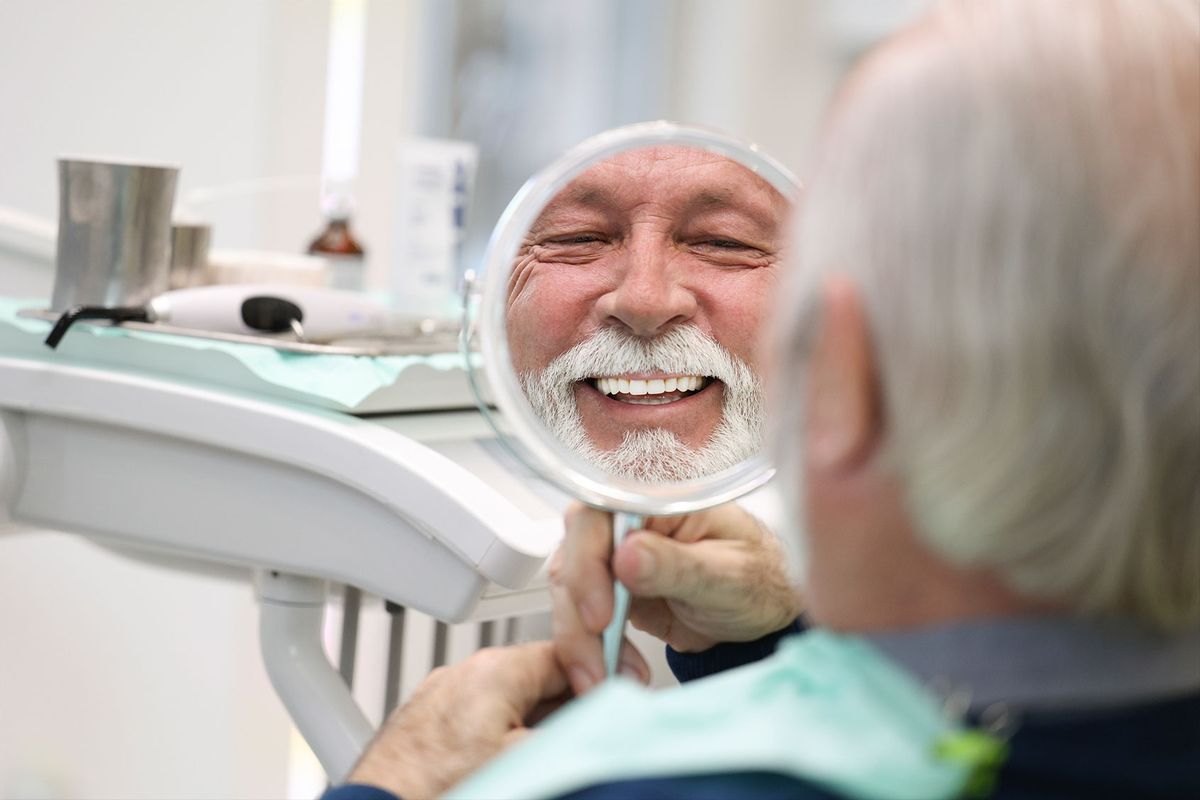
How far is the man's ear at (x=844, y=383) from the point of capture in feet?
1.74

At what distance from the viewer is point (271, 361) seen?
115 cm

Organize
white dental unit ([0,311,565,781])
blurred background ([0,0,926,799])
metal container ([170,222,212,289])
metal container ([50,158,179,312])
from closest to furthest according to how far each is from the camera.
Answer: white dental unit ([0,311,565,781]) → metal container ([50,158,179,312]) → metal container ([170,222,212,289]) → blurred background ([0,0,926,799])

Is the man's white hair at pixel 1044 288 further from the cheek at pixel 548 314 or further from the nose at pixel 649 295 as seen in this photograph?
the nose at pixel 649 295

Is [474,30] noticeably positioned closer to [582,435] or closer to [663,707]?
[582,435]

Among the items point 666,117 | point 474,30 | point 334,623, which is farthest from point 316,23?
point 666,117

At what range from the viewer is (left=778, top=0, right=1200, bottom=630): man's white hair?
498mm

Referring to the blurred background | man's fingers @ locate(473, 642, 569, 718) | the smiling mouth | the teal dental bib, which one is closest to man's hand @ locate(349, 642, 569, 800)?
man's fingers @ locate(473, 642, 569, 718)

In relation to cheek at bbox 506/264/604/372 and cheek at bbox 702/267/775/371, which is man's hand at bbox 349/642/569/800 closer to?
cheek at bbox 506/264/604/372

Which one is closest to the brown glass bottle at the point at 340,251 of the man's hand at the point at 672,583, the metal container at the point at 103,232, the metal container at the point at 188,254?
the metal container at the point at 188,254

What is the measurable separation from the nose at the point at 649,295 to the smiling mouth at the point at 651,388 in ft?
0.12

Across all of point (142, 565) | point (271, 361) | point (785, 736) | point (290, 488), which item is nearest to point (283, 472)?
point (290, 488)

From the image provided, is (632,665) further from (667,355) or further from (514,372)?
(667,355)

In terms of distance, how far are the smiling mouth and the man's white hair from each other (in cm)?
50

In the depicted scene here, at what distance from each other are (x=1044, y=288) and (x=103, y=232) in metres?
0.98
